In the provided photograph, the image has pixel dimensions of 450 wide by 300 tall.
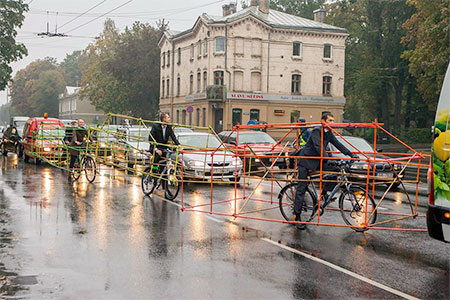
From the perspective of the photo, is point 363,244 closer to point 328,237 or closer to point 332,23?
point 328,237

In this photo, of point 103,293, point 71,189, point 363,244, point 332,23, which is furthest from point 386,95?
point 103,293

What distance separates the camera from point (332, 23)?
62219 millimetres

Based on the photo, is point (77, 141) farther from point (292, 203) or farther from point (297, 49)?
point (297, 49)

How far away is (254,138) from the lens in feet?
71.5

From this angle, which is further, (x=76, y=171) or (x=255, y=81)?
(x=255, y=81)

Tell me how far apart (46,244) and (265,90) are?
1865 inches

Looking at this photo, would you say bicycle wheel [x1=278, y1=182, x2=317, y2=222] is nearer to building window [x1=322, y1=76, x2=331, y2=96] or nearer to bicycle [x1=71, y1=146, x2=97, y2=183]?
bicycle [x1=71, y1=146, x2=97, y2=183]

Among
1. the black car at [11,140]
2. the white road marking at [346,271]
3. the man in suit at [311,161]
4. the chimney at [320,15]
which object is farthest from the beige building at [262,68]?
the white road marking at [346,271]

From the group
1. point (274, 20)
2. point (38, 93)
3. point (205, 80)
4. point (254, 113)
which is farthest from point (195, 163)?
point (38, 93)

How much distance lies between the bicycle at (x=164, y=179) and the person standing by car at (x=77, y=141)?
12.0ft

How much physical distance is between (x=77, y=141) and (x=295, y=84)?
41461 millimetres

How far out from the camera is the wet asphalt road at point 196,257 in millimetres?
5977

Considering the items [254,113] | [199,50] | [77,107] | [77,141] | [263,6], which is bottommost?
[77,141]

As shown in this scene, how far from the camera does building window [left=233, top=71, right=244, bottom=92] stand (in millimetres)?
53562
